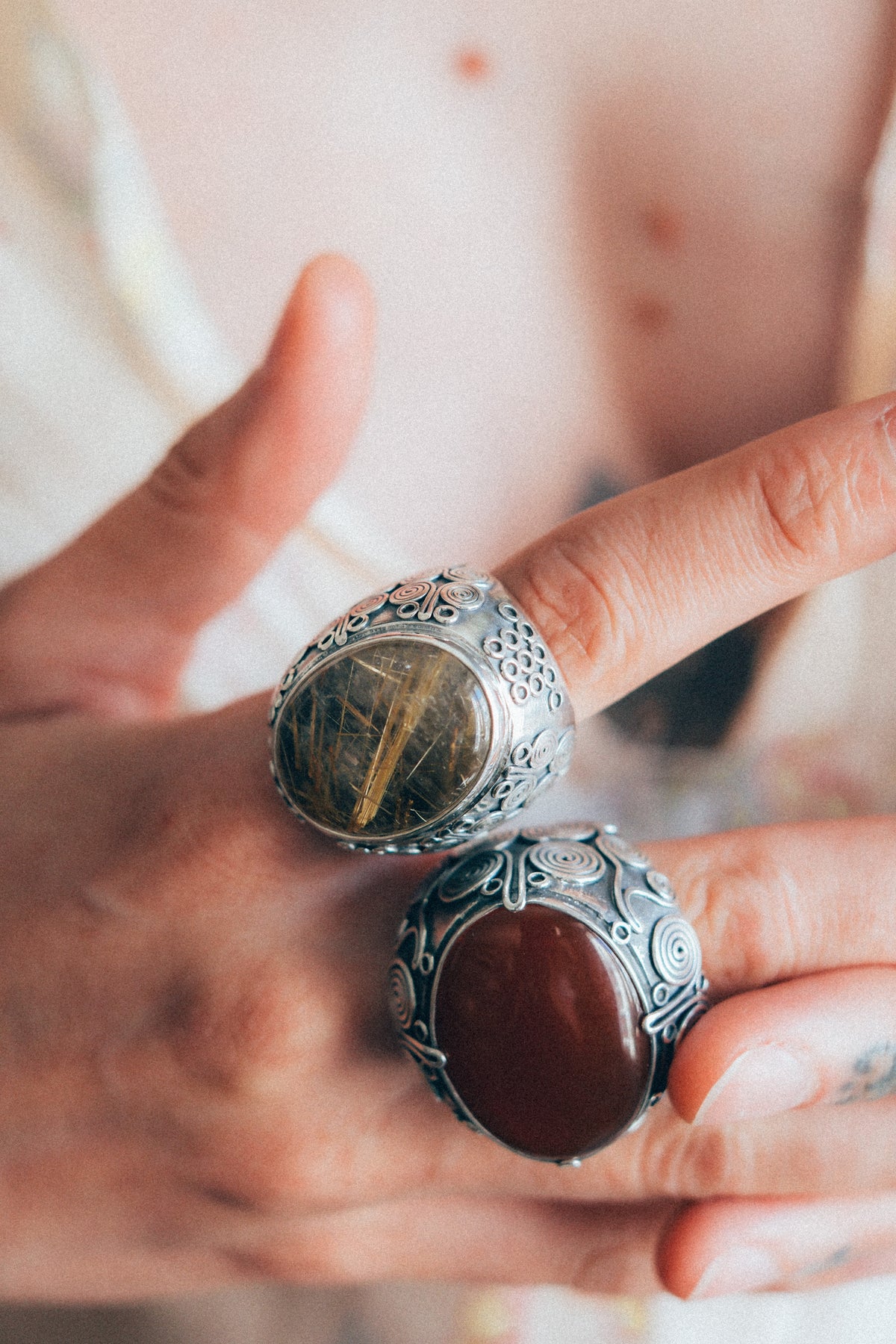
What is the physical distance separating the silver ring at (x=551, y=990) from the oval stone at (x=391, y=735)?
7 cm

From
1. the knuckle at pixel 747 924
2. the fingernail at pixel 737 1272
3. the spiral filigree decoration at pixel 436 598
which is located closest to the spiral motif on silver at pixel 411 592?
the spiral filigree decoration at pixel 436 598

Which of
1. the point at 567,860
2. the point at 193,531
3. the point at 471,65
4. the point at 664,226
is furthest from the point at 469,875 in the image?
the point at 471,65

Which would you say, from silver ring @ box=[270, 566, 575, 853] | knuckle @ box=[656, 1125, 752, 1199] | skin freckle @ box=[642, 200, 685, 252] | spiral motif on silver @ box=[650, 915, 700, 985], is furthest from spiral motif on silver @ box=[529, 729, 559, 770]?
skin freckle @ box=[642, 200, 685, 252]

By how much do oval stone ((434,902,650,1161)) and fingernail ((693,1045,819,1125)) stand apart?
5cm

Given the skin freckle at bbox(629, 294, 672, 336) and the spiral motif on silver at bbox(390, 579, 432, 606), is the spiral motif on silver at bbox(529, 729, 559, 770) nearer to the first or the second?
the spiral motif on silver at bbox(390, 579, 432, 606)

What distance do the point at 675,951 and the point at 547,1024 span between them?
76mm

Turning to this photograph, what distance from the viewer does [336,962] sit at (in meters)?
0.58

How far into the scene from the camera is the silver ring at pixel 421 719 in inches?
18.2

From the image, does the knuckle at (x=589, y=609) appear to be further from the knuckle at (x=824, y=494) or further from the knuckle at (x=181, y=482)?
the knuckle at (x=181, y=482)

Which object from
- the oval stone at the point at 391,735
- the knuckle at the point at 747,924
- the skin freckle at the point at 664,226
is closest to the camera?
the oval stone at the point at 391,735

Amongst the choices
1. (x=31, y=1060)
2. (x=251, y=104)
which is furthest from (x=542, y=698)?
(x=251, y=104)

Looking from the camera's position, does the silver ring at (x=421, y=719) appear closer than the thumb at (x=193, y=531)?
Yes

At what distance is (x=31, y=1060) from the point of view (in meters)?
0.68

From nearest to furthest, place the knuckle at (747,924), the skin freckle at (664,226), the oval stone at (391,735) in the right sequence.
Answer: the oval stone at (391,735) < the knuckle at (747,924) < the skin freckle at (664,226)
